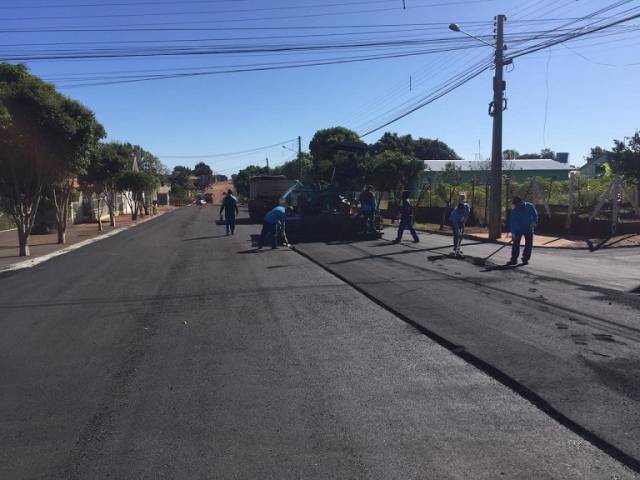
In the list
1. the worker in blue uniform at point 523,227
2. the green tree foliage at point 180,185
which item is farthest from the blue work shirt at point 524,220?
the green tree foliage at point 180,185

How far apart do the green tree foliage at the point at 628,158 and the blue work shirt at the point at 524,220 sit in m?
13.0

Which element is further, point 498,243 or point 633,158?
point 633,158

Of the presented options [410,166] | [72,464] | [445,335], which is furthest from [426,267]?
[410,166]

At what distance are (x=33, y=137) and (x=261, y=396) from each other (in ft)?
46.6

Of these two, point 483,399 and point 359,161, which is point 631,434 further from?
point 359,161

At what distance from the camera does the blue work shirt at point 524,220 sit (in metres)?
13.7

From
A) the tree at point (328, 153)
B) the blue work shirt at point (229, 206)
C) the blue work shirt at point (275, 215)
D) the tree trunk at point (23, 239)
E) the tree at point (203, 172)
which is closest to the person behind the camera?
the blue work shirt at point (275, 215)

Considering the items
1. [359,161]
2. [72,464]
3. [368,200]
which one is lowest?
[72,464]

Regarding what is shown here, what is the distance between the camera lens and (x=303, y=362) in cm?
612

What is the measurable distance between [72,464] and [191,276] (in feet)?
27.6

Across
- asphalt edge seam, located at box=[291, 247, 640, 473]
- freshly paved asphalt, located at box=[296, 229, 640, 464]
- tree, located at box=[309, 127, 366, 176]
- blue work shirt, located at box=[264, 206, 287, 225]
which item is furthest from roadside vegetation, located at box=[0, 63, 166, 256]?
asphalt edge seam, located at box=[291, 247, 640, 473]

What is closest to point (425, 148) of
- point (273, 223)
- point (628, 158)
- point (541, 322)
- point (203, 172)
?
point (628, 158)

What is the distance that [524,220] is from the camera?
13734mm

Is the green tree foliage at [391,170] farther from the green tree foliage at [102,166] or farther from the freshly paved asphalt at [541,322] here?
the freshly paved asphalt at [541,322]
